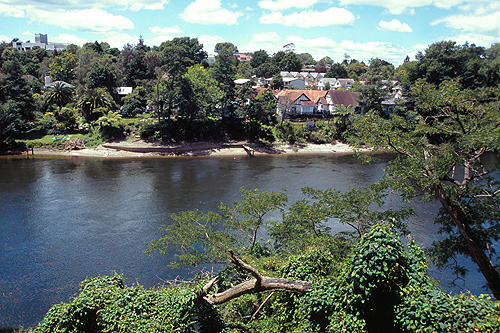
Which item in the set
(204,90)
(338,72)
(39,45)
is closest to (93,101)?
(204,90)

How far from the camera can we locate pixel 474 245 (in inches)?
556

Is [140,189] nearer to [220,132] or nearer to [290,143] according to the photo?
[220,132]

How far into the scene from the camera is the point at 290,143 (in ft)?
201

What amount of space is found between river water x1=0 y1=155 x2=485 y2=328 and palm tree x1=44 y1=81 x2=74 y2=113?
51.8 ft

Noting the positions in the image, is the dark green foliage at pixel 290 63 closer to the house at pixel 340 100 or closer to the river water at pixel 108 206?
the house at pixel 340 100

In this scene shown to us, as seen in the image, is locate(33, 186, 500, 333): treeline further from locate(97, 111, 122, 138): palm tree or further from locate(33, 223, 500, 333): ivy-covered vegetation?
locate(97, 111, 122, 138): palm tree

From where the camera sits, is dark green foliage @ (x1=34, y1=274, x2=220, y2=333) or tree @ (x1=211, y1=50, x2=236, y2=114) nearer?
dark green foliage @ (x1=34, y1=274, x2=220, y2=333)

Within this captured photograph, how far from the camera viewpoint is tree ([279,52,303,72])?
119 meters

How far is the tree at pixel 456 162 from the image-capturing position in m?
14.4

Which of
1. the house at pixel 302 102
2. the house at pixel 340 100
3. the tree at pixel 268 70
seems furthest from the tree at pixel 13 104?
the tree at pixel 268 70

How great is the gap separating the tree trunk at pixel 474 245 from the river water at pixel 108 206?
26.8ft

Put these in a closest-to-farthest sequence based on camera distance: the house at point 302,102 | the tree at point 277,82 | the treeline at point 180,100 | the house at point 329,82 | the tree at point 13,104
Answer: the tree at point 13,104, the treeline at point 180,100, the house at point 302,102, the tree at point 277,82, the house at point 329,82

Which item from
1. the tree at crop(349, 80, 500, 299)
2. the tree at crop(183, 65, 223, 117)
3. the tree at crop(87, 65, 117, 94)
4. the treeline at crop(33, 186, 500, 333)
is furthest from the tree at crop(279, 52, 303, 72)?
the treeline at crop(33, 186, 500, 333)

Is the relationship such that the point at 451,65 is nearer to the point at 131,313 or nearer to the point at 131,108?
the point at 131,108
